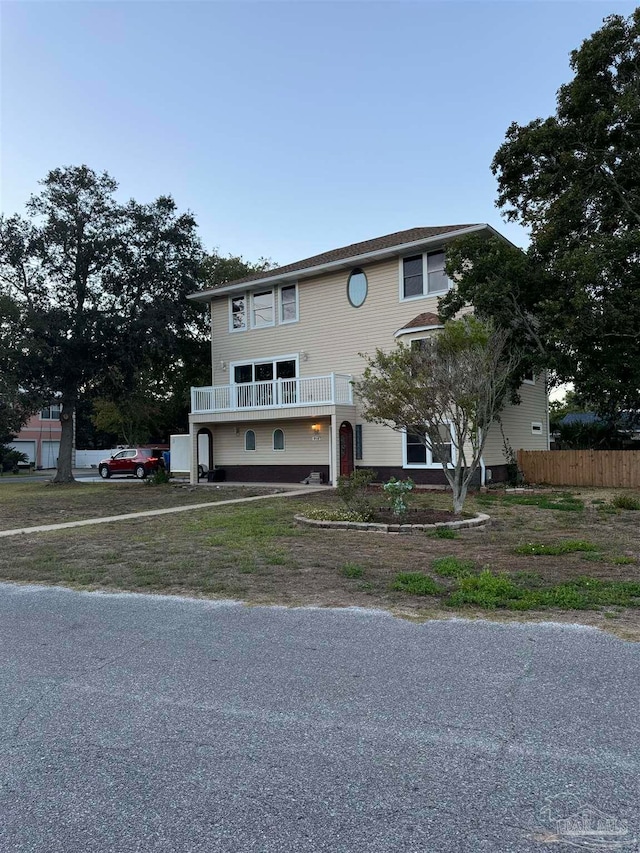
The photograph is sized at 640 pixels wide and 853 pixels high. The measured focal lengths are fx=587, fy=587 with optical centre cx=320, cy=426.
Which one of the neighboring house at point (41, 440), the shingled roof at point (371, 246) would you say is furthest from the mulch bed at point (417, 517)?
the neighboring house at point (41, 440)

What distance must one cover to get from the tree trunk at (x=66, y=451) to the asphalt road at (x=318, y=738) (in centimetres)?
2384

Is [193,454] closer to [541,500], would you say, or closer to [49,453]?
[541,500]

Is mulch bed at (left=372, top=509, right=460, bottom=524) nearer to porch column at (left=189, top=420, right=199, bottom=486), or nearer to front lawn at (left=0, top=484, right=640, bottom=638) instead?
front lawn at (left=0, top=484, right=640, bottom=638)

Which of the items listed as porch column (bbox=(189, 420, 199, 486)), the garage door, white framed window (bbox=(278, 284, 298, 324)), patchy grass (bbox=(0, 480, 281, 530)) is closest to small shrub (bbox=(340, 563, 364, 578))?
patchy grass (bbox=(0, 480, 281, 530))

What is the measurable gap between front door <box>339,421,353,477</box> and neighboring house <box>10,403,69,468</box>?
3367 cm

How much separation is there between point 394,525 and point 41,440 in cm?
4461

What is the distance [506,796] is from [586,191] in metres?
16.9

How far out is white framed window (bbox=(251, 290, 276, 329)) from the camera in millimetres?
22891

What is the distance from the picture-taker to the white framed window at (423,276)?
18.7 meters

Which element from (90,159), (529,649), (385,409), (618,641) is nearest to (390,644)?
(529,649)

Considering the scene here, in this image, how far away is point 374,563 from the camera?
732 cm

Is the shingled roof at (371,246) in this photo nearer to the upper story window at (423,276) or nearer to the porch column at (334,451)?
the upper story window at (423,276)

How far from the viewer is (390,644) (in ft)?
14.6

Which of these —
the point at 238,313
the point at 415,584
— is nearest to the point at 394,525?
the point at 415,584
